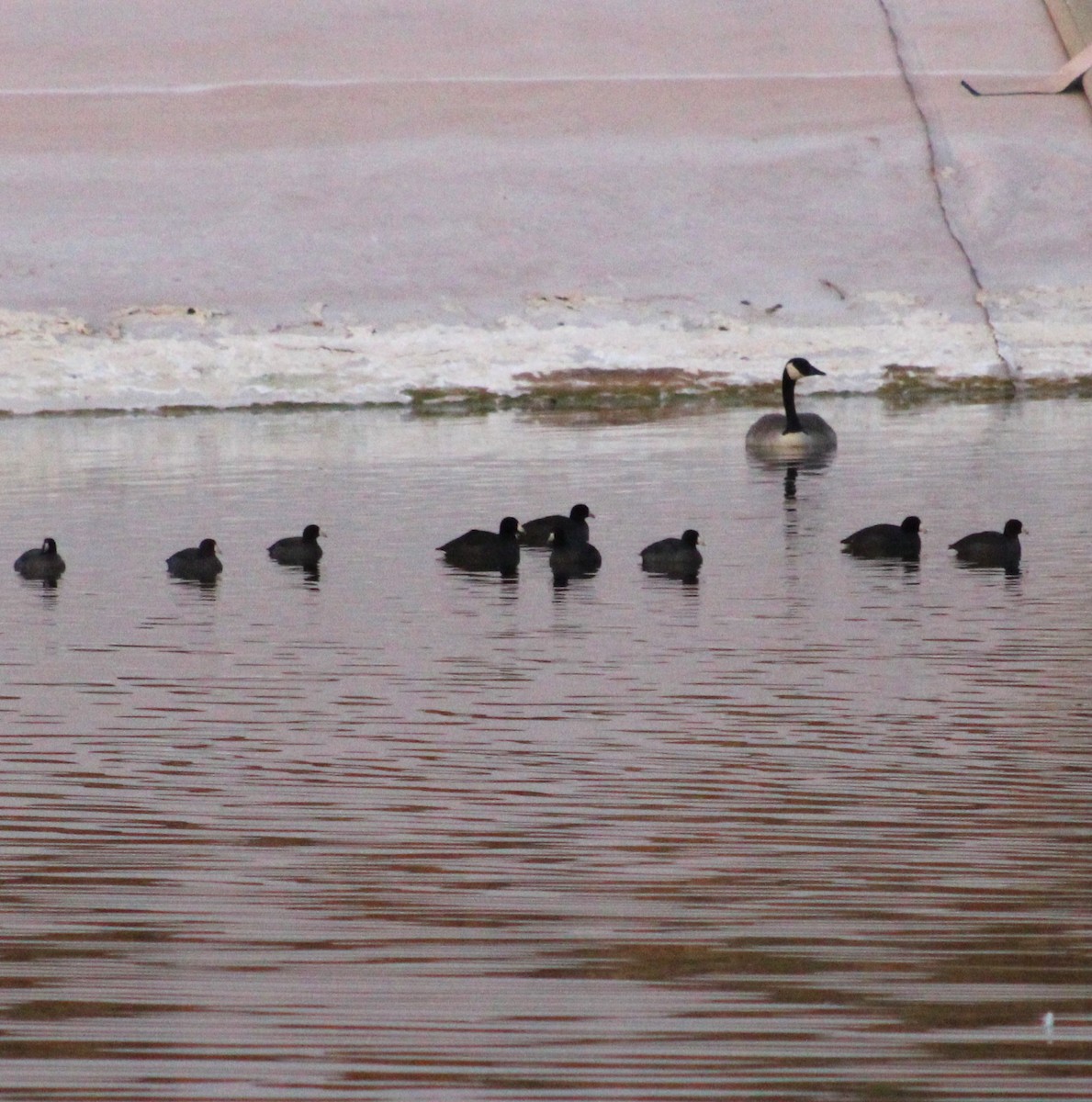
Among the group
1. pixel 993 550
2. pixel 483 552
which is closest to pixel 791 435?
pixel 993 550

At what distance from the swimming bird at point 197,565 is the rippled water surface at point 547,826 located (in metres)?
0.14

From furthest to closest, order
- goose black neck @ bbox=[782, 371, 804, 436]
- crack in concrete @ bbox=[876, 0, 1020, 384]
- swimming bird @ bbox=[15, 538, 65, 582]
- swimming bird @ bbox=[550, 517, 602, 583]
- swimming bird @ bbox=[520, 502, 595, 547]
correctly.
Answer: crack in concrete @ bbox=[876, 0, 1020, 384], goose black neck @ bbox=[782, 371, 804, 436], swimming bird @ bbox=[520, 502, 595, 547], swimming bird @ bbox=[550, 517, 602, 583], swimming bird @ bbox=[15, 538, 65, 582]

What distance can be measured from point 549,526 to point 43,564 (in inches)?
153

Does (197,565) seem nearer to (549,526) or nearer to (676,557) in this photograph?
(549,526)

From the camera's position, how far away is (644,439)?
27469 millimetres

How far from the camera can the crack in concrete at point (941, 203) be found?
113 ft

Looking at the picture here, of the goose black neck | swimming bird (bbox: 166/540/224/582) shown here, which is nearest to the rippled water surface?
swimming bird (bbox: 166/540/224/582)

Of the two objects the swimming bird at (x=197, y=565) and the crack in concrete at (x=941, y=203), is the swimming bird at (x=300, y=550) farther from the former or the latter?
the crack in concrete at (x=941, y=203)

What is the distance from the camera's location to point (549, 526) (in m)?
18.2

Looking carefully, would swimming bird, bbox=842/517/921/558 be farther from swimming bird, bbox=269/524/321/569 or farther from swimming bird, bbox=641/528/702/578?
swimming bird, bbox=269/524/321/569

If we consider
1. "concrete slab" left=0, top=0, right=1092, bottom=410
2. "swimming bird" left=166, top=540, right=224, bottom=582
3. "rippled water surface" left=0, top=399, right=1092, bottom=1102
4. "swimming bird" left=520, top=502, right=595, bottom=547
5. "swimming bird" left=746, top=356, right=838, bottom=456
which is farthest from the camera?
"concrete slab" left=0, top=0, right=1092, bottom=410

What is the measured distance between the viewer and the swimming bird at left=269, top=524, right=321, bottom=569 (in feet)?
55.8

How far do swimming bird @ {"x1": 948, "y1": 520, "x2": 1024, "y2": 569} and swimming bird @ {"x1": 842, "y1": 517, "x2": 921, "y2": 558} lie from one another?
363 millimetres

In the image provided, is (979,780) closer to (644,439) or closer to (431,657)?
(431,657)
